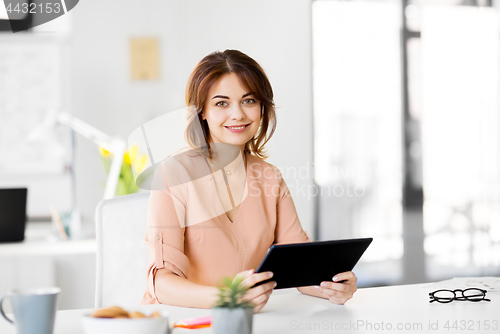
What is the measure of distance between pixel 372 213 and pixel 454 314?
2.09 meters

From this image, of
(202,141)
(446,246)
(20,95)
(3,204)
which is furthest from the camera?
(446,246)

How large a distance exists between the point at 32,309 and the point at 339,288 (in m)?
0.60

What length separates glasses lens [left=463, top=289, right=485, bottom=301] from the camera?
1.04 meters

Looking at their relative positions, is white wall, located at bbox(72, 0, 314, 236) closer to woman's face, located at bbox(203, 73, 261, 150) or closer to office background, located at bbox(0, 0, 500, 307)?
office background, located at bbox(0, 0, 500, 307)

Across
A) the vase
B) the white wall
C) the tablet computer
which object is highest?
the white wall

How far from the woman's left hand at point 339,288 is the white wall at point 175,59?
1.81 meters

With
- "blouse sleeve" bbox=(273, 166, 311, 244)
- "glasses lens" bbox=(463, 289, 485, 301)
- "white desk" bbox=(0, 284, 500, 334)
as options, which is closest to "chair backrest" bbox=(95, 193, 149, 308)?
"white desk" bbox=(0, 284, 500, 334)

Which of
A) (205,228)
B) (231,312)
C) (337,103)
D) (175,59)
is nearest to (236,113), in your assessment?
(205,228)

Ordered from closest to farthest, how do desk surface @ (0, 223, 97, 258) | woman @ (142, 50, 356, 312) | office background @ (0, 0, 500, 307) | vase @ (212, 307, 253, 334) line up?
vase @ (212, 307, 253, 334)
woman @ (142, 50, 356, 312)
desk surface @ (0, 223, 97, 258)
office background @ (0, 0, 500, 307)

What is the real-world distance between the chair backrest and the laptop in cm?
101

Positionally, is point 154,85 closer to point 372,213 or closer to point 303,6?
point 303,6

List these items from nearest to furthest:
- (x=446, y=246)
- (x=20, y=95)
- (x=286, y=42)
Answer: (x=20, y=95) < (x=286, y=42) < (x=446, y=246)

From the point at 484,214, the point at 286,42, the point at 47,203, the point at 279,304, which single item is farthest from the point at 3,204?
the point at 484,214

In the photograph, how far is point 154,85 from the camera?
2666mm
